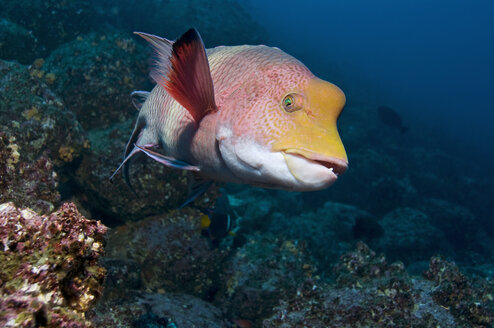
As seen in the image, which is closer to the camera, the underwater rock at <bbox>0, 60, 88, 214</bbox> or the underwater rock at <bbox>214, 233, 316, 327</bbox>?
the underwater rock at <bbox>0, 60, 88, 214</bbox>

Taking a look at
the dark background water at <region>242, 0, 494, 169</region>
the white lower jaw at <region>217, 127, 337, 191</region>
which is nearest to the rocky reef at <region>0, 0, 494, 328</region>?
the white lower jaw at <region>217, 127, 337, 191</region>

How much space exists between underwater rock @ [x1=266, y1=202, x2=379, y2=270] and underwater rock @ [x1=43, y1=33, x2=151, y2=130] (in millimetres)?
5424

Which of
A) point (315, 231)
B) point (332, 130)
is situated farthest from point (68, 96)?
point (315, 231)

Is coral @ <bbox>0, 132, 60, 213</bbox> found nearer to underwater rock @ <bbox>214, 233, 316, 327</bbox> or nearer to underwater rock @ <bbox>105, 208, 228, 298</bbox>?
underwater rock @ <bbox>105, 208, 228, 298</bbox>

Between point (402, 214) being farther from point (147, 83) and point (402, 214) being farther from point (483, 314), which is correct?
point (147, 83)

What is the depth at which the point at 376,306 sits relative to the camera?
124 inches

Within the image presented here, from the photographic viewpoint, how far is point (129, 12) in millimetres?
16766

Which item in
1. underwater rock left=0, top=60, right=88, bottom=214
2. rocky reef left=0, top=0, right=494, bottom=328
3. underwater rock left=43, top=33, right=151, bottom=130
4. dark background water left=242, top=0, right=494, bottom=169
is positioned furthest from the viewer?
dark background water left=242, top=0, right=494, bottom=169

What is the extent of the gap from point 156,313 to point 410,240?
30.9ft

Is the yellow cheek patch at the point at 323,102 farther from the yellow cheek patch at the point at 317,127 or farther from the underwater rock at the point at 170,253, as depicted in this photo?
the underwater rock at the point at 170,253

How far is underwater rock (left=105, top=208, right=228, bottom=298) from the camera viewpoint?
5.07 metres

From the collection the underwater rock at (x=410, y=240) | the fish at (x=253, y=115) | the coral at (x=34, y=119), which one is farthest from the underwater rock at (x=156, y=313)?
the underwater rock at (x=410, y=240)

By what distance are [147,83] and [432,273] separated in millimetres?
8490

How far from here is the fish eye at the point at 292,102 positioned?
1600mm
